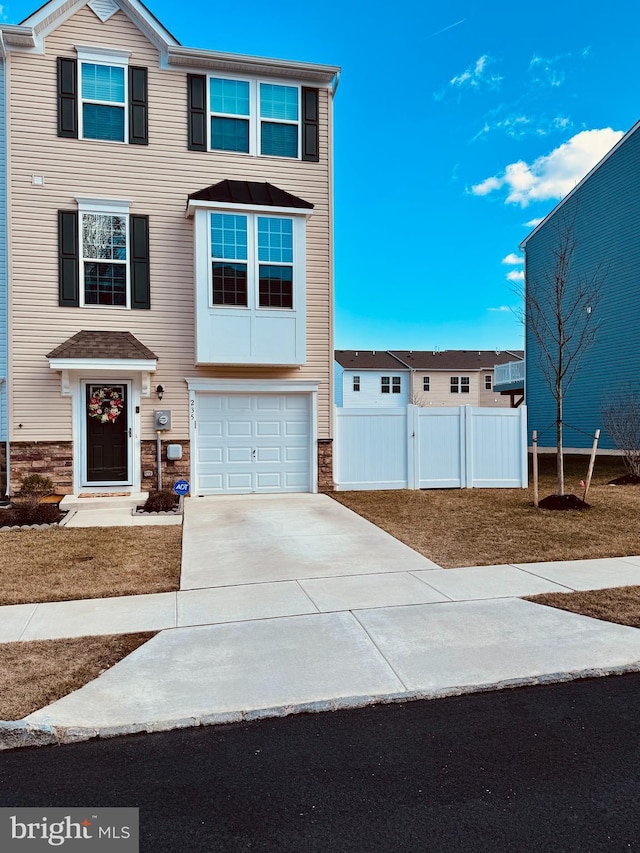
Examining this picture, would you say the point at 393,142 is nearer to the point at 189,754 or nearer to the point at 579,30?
the point at 579,30

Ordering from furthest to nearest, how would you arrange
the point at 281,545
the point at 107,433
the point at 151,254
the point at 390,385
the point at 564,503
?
the point at 390,385 → the point at 151,254 → the point at 107,433 → the point at 564,503 → the point at 281,545

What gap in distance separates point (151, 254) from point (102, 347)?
2.32 m

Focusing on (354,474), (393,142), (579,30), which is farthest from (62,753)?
(393,142)

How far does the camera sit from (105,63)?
1186 cm

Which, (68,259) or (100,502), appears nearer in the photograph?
(100,502)

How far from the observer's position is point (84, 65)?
11766 millimetres

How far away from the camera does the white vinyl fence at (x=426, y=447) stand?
42.6ft

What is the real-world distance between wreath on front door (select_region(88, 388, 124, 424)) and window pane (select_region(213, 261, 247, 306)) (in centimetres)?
288

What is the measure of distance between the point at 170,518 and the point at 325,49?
11089mm

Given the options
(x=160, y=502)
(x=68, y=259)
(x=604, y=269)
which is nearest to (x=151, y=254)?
(x=68, y=259)

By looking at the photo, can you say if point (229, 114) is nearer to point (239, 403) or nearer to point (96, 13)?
point (96, 13)

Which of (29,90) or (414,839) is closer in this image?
(414,839)

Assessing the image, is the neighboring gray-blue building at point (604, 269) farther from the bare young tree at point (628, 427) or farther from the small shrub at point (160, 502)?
the small shrub at point (160, 502)

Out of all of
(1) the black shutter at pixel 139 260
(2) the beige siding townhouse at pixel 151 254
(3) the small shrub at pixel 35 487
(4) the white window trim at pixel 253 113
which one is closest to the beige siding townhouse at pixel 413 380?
(4) the white window trim at pixel 253 113
